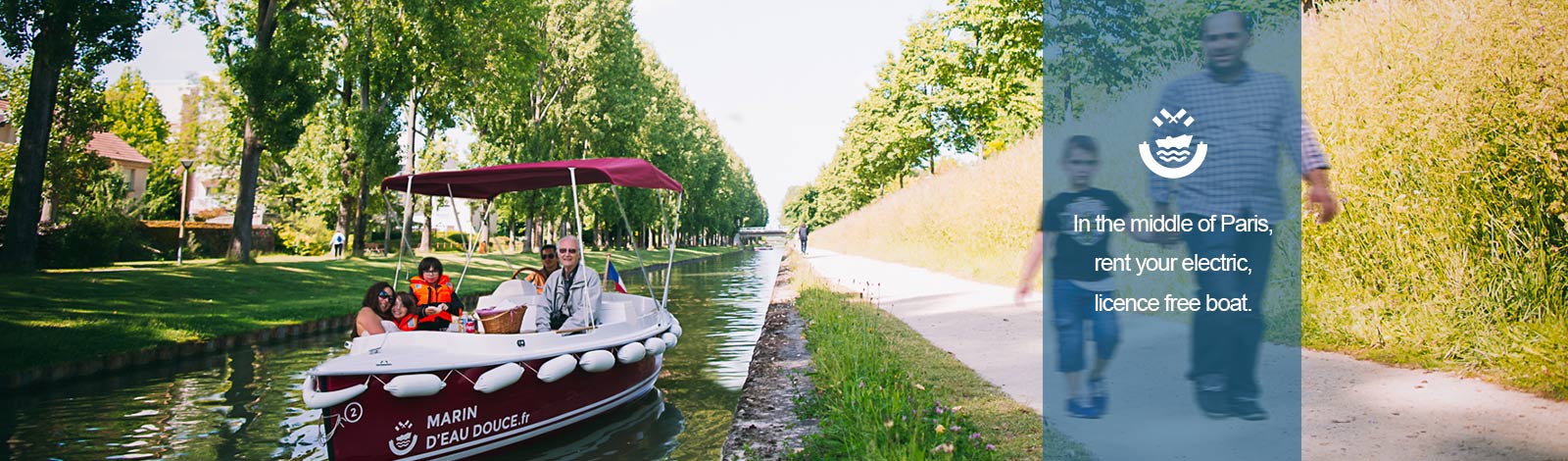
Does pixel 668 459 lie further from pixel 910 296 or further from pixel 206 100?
pixel 206 100

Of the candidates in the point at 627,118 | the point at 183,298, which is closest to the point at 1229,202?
the point at 183,298

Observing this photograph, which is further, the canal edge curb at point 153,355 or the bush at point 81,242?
the bush at point 81,242

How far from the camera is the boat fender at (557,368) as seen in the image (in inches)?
286

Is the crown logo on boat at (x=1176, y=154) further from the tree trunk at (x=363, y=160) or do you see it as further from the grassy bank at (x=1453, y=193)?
the tree trunk at (x=363, y=160)

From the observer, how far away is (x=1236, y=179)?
4758 millimetres

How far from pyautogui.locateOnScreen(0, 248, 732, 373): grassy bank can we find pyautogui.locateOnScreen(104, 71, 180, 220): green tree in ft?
144

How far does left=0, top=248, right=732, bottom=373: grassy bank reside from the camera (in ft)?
37.2

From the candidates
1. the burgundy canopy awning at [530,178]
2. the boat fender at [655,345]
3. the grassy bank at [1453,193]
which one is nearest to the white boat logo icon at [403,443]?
the boat fender at [655,345]

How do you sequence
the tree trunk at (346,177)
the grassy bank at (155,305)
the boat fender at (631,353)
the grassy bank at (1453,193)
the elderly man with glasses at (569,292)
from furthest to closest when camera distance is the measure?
the tree trunk at (346,177)
the grassy bank at (155,305)
the elderly man with glasses at (569,292)
the boat fender at (631,353)
the grassy bank at (1453,193)

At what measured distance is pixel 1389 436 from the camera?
15.3ft

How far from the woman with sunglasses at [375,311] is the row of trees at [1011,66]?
10609mm

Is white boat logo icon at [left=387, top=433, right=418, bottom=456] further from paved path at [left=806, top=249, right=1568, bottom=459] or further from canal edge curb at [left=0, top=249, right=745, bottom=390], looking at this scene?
paved path at [left=806, top=249, right=1568, bottom=459]

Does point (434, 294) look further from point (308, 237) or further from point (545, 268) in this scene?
point (308, 237)

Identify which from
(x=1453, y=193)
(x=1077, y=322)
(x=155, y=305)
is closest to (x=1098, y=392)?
(x=1077, y=322)
